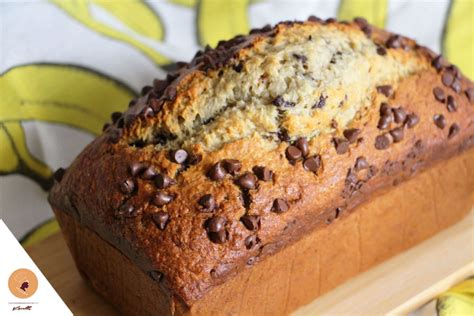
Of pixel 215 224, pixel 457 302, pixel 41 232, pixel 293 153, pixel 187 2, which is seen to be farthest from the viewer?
pixel 187 2

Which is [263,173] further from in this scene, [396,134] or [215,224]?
[396,134]

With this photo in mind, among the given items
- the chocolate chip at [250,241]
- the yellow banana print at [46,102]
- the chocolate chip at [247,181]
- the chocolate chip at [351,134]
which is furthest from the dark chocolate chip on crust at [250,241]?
the yellow banana print at [46,102]

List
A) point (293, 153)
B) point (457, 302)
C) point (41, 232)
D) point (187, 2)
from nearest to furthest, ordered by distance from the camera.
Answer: point (293, 153) < point (457, 302) < point (41, 232) < point (187, 2)

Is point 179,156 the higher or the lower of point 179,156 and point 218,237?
the higher

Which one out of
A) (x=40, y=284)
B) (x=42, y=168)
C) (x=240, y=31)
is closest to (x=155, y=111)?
(x=40, y=284)

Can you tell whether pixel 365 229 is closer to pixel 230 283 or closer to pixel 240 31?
pixel 230 283

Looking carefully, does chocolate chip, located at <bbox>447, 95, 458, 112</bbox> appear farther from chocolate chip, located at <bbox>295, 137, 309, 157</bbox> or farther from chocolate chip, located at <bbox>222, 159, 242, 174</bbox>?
chocolate chip, located at <bbox>222, 159, 242, 174</bbox>

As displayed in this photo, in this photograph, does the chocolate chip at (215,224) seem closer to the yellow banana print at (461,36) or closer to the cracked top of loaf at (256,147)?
the cracked top of loaf at (256,147)

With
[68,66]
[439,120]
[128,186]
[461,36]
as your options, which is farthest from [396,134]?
[461,36]
